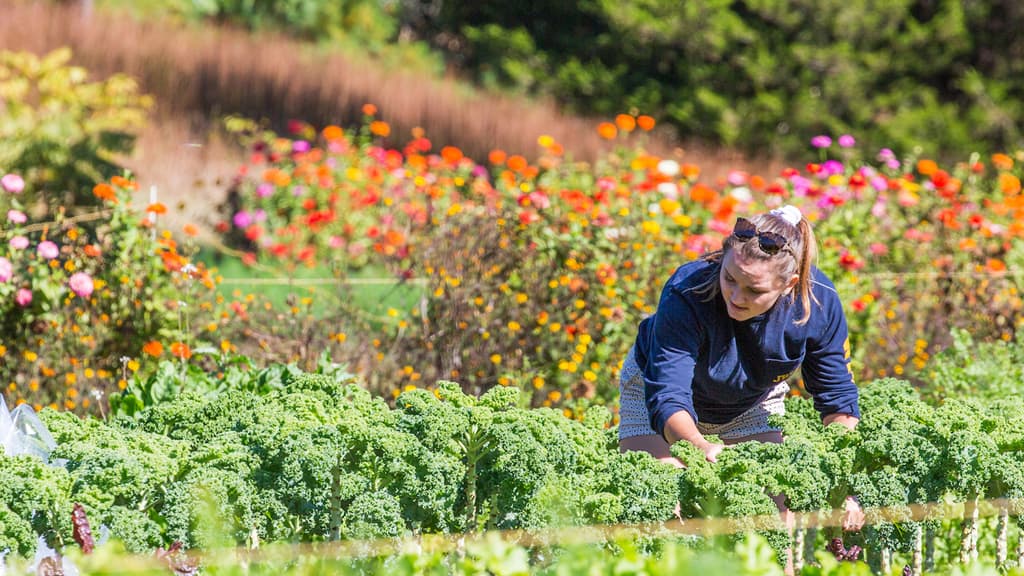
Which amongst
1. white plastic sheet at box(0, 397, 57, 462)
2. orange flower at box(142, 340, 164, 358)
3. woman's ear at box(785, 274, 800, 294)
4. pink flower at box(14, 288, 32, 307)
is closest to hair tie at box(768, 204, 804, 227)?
woman's ear at box(785, 274, 800, 294)

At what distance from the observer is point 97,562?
1951 mm

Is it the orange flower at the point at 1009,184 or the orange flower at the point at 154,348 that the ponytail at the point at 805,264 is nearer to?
the orange flower at the point at 154,348

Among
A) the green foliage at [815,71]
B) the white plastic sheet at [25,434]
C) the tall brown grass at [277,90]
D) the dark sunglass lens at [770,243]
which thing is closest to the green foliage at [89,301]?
the white plastic sheet at [25,434]

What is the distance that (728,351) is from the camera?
3445mm

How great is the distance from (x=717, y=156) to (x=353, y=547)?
9.73 meters

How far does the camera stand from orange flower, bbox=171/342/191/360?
15.2 feet

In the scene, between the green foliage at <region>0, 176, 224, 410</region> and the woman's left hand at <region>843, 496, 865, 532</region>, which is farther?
the green foliage at <region>0, 176, 224, 410</region>

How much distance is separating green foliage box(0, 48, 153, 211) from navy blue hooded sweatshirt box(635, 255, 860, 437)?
3.69 meters

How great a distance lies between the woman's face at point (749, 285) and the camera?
3.15 m

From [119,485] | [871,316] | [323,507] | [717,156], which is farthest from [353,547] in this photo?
[717,156]

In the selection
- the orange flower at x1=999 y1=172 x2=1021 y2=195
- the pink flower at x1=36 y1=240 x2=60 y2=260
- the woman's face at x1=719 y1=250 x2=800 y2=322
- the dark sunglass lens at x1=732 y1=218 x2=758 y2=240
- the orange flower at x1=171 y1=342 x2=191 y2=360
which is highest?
the dark sunglass lens at x1=732 y1=218 x2=758 y2=240

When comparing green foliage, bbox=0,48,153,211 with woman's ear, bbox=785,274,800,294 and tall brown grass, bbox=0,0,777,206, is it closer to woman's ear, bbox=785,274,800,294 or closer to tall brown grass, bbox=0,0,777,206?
tall brown grass, bbox=0,0,777,206

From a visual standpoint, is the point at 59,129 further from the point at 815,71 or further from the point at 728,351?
the point at 815,71

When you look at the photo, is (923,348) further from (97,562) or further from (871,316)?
(97,562)
